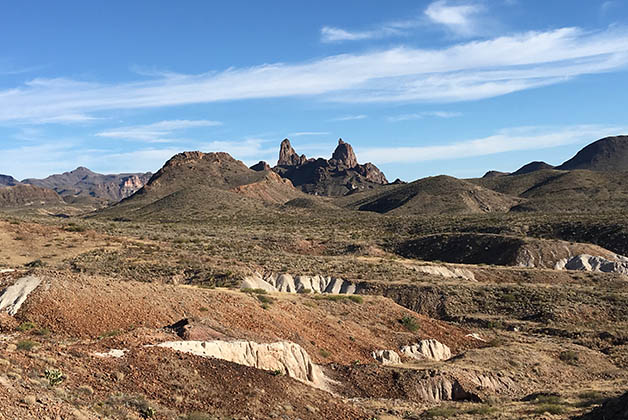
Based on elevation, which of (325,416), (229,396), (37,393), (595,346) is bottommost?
(595,346)

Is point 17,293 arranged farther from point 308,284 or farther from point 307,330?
point 308,284

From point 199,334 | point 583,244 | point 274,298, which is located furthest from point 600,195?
point 199,334

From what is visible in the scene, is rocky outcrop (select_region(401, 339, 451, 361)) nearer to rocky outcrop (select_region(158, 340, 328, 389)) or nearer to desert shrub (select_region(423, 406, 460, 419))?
rocky outcrop (select_region(158, 340, 328, 389))

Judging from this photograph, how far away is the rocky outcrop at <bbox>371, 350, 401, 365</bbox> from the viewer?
29.7m

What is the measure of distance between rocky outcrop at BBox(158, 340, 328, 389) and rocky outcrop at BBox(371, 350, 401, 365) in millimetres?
6220

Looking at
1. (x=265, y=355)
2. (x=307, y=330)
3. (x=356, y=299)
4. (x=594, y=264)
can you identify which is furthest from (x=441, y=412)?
(x=594, y=264)

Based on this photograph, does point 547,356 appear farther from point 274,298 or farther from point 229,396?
point 229,396

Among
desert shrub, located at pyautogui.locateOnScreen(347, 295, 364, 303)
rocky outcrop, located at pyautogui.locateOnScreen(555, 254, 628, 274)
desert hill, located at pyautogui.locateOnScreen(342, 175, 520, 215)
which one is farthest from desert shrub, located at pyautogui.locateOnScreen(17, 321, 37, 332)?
desert hill, located at pyautogui.locateOnScreen(342, 175, 520, 215)

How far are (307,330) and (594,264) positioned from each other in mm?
49090

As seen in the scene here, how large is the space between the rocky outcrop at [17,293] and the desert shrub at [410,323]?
21.5 meters

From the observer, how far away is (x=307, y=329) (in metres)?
29.8

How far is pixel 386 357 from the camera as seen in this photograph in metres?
30.0

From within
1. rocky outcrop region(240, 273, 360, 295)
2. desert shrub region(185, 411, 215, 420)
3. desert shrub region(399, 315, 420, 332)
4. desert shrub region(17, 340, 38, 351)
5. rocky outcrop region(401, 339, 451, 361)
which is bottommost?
rocky outcrop region(401, 339, 451, 361)

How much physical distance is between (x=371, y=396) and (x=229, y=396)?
812 cm
